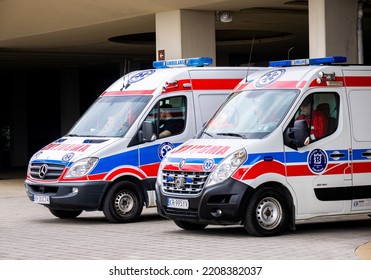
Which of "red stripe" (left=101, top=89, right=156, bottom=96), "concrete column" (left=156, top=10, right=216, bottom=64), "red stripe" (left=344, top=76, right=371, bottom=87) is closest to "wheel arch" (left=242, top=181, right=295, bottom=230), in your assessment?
"red stripe" (left=344, top=76, right=371, bottom=87)

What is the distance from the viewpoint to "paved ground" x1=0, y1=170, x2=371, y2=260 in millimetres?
10469

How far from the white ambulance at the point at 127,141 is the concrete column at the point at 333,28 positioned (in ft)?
7.64

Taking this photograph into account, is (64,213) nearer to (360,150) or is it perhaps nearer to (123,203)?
(123,203)

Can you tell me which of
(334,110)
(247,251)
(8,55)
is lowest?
(247,251)

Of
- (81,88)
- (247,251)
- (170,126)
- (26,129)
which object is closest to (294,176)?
(247,251)

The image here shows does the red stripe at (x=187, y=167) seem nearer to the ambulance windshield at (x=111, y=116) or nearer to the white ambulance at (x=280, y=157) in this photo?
the white ambulance at (x=280, y=157)

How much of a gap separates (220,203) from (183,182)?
66 centimetres

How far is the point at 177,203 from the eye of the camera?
12281 millimetres

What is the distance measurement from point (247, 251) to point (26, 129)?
3369 cm

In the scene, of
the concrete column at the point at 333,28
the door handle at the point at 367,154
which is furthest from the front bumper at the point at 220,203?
the concrete column at the point at 333,28

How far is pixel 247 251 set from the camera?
10.7m

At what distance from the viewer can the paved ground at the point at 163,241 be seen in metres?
10.5

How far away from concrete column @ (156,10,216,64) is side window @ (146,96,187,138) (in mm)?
5121
